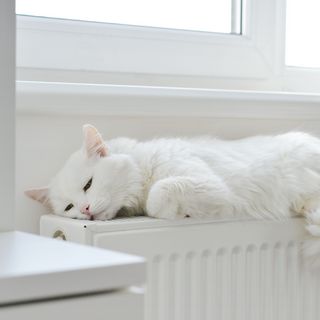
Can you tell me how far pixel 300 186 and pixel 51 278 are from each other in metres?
1.00

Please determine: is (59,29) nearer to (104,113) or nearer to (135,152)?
(104,113)

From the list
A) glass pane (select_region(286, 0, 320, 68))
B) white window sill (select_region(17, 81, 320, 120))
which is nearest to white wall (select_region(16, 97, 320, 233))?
white window sill (select_region(17, 81, 320, 120))

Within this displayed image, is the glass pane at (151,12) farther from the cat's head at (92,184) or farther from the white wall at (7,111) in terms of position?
→ the white wall at (7,111)

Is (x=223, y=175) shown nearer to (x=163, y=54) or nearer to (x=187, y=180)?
(x=187, y=180)

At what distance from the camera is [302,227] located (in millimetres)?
1340

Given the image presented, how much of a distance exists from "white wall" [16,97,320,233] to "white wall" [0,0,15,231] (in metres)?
0.61

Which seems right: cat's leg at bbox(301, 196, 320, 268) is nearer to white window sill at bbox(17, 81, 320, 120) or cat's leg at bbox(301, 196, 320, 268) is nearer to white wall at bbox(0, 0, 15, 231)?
white window sill at bbox(17, 81, 320, 120)

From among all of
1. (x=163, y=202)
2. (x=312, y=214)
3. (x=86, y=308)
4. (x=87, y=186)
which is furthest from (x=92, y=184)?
(x=86, y=308)

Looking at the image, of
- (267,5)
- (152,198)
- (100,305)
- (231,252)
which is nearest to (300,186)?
(231,252)

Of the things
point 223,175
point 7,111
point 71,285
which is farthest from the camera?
point 223,175

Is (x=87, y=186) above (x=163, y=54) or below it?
below

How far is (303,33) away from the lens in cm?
189

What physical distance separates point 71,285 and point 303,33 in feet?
5.25

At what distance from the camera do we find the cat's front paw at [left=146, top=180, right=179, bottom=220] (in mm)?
1174
